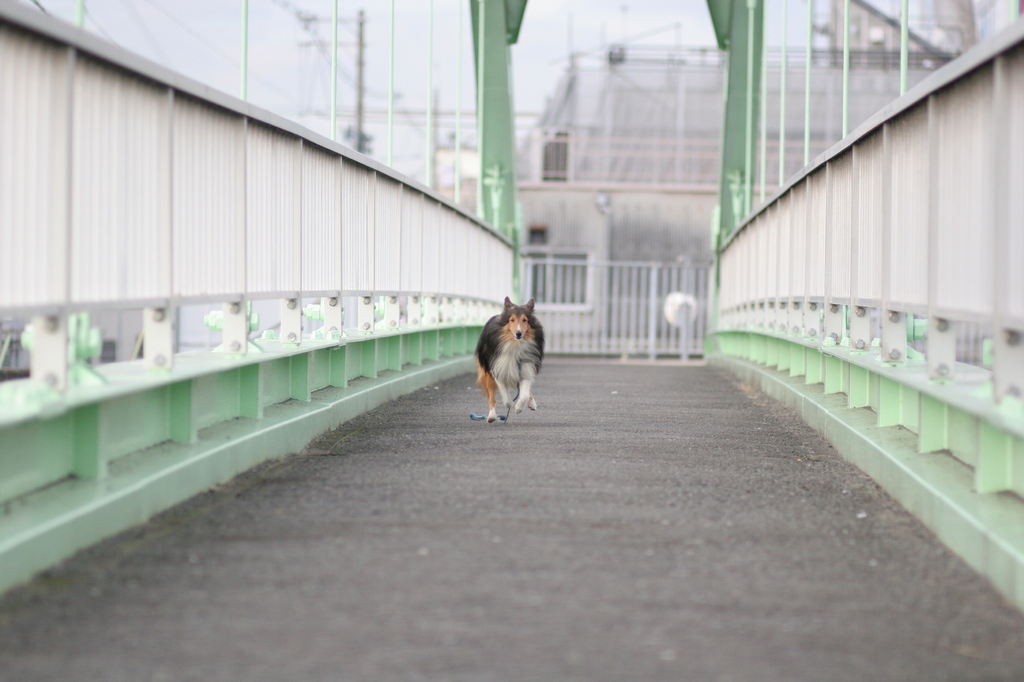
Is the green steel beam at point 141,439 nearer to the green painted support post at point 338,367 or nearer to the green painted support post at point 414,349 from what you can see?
the green painted support post at point 338,367

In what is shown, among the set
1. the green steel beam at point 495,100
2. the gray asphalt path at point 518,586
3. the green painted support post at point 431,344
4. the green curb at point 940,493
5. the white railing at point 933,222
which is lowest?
the gray asphalt path at point 518,586

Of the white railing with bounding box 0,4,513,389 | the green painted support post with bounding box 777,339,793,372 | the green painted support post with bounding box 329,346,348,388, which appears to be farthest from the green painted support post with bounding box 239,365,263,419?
the green painted support post with bounding box 777,339,793,372

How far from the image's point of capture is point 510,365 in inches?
383

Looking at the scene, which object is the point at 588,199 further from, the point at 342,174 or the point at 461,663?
the point at 461,663

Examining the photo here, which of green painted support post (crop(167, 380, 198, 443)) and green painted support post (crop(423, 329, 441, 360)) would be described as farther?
green painted support post (crop(423, 329, 441, 360))

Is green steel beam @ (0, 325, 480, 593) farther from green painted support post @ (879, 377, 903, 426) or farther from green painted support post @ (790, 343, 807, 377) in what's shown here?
green painted support post @ (790, 343, 807, 377)

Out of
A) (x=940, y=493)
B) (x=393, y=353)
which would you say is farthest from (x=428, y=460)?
(x=393, y=353)

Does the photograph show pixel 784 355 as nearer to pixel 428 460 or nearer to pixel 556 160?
pixel 428 460

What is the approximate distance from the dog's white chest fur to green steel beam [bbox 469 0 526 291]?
13446 mm

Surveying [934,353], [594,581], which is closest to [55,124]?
[594,581]

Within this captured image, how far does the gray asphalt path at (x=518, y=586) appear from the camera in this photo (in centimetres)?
333

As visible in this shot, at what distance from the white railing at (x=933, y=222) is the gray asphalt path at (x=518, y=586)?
825 millimetres

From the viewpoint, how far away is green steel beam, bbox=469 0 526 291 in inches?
893

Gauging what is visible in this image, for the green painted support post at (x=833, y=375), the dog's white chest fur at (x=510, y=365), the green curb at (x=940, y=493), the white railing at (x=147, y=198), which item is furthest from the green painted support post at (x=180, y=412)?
the green painted support post at (x=833, y=375)
